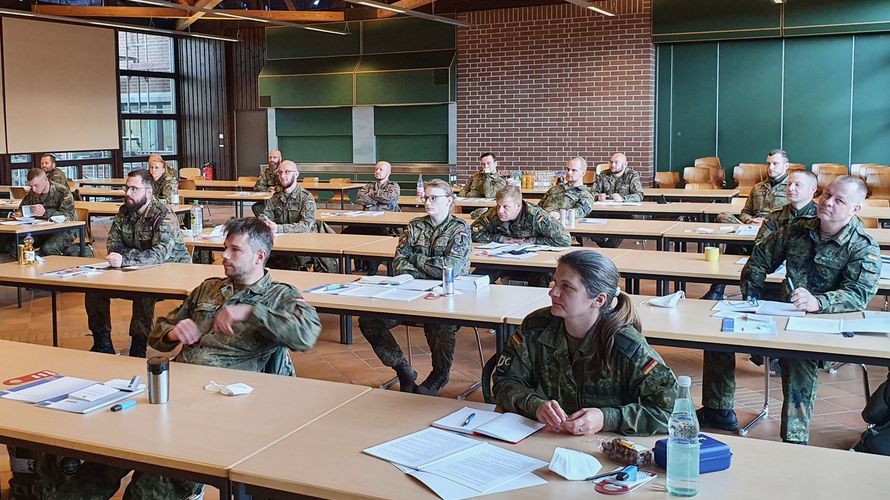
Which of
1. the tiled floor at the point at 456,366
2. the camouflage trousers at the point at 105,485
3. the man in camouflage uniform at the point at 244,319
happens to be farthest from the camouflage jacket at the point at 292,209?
the camouflage trousers at the point at 105,485

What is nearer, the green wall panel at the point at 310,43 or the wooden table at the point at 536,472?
the wooden table at the point at 536,472

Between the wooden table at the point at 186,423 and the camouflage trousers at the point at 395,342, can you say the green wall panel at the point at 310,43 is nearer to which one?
the camouflage trousers at the point at 395,342

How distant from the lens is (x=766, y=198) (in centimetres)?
848

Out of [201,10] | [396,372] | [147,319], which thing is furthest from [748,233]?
[201,10]

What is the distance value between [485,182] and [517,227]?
443 centimetres

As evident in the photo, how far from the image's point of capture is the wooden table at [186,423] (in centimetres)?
252

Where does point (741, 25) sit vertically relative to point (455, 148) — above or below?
above

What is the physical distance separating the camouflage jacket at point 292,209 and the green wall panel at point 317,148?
8990mm

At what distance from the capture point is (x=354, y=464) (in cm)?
244

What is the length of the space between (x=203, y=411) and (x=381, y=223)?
5644mm

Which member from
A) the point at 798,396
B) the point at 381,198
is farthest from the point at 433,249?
the point at 381,198

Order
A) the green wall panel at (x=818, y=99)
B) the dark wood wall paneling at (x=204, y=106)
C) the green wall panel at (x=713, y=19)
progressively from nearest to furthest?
the green wall panel at (x=818, y=99), the green wall panel at (x=713, y=19), the dark wood wall paneling at (x=204, y=106)

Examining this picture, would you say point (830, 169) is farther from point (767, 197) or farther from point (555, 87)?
point (767, 197)

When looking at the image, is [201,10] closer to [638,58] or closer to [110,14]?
[110,14]
